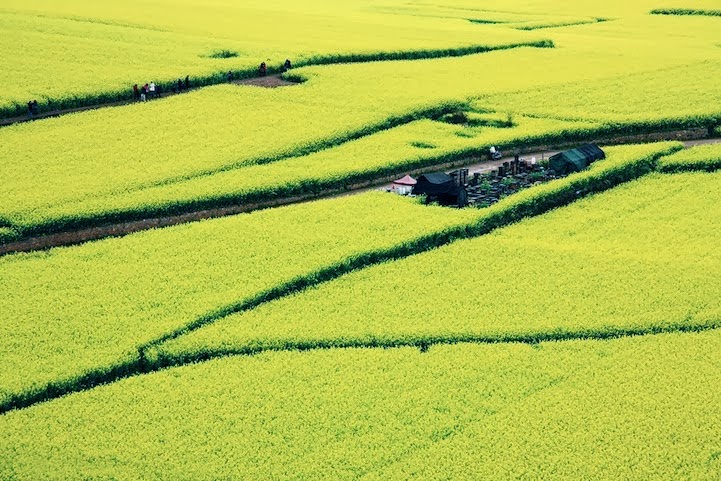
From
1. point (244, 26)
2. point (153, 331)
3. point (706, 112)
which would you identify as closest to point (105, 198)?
point (153, 331)

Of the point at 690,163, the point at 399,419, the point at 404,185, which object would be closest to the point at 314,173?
the point at 404,185

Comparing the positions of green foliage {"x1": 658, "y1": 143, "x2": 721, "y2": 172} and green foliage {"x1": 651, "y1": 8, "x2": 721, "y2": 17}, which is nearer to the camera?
green foliage {"x1": 658, "y1": 143, "x2": 721, "y2": 172}

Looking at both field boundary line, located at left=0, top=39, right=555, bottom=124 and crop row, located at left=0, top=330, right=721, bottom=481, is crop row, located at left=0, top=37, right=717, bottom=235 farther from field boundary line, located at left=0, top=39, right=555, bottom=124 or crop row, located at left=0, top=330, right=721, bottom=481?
crop row, located at left=0, top=330, right=721, bottom=481

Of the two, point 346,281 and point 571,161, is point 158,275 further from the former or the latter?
point 571,161

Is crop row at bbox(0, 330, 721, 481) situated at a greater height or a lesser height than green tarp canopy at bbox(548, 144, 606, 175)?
lesser

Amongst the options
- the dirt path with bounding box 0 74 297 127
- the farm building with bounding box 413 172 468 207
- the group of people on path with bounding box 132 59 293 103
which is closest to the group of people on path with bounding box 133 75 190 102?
the group of people on path with bounding box 132 59 293 103

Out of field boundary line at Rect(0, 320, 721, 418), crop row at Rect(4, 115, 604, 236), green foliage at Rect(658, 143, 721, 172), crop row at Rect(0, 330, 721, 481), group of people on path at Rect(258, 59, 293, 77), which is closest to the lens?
crop row at Rect(0, 330, 721, 481)
